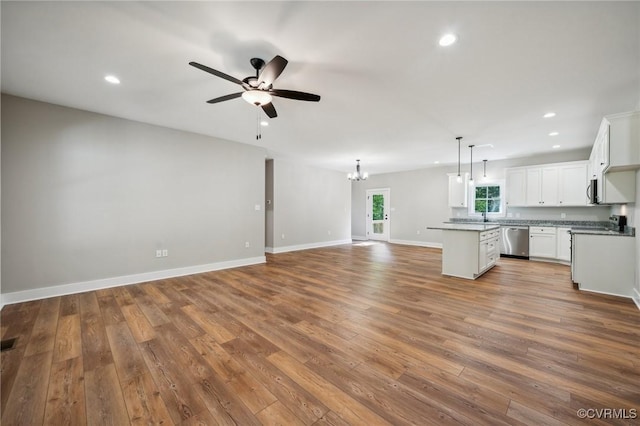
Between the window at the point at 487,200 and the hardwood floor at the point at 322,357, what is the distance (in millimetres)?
3944

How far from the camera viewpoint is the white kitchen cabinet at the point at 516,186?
6.50 metres

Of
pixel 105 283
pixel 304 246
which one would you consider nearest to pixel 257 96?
pixel 105 283

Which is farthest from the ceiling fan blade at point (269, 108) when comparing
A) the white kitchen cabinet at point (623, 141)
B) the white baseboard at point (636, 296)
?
the white baseboard at point (636, 296)

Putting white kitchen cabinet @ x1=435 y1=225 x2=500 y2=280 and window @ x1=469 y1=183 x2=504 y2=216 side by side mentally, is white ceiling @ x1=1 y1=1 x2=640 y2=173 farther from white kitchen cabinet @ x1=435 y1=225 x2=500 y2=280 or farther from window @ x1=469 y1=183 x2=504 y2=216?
window @ x1=469 y1=183 x2=504 y2=216

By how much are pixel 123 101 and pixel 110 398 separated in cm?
366

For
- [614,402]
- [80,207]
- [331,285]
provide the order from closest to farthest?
[614,402] → [80,207] → [331,285]

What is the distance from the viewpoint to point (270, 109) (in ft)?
9.63

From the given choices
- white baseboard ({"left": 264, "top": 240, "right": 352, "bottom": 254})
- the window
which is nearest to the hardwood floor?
white baseboard ({"left": 264, "top": 240, "right": 352, "bottom": 254})

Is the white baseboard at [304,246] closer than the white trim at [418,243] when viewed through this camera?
Yes

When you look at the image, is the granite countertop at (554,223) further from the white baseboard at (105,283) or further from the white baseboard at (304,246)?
the white baseboard at (105,283)

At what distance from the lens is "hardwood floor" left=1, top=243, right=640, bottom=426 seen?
5.03 feet

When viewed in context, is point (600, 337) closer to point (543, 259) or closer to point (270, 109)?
point (270, 109)

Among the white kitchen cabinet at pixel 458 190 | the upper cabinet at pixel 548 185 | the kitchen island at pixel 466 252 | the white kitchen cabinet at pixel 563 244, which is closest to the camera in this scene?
the kitchen island at pixel 466 252

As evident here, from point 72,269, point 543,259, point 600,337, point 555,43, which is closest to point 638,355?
point 600,337
